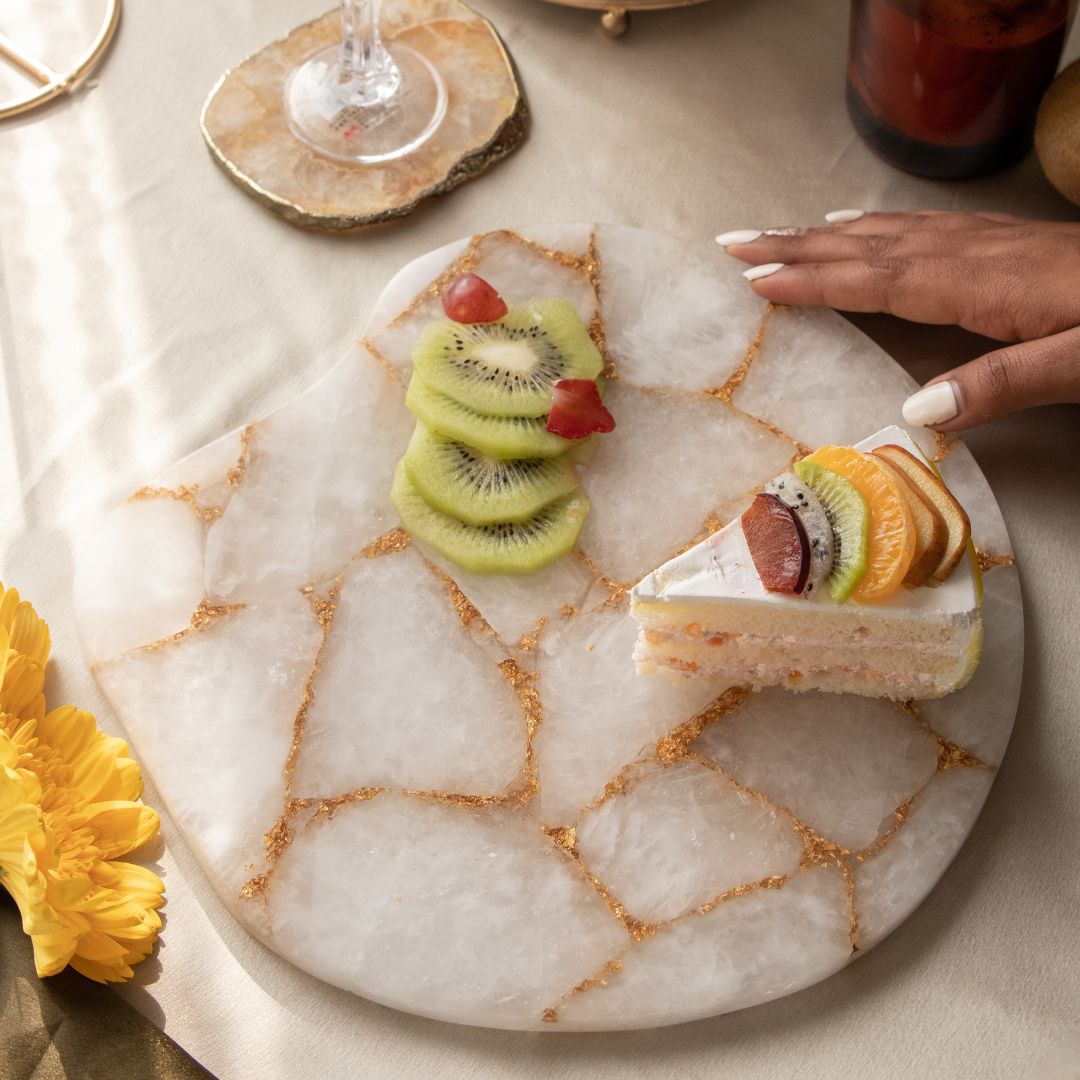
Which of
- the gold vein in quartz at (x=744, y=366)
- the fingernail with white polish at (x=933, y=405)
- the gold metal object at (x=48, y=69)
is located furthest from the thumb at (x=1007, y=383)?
the gold metal object at (x=48, y=69)

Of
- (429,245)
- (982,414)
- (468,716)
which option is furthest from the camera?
(429,245)

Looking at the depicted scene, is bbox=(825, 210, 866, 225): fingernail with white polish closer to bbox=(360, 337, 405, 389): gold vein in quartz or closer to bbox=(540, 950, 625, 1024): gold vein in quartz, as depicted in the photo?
bbox=(360, 337, 405, 389): gold vein in quartz

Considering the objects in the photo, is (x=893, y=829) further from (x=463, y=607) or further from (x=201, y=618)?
(x=201, y=618)

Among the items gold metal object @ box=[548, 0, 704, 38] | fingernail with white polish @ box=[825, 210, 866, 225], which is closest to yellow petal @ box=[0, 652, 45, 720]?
fingernail with white polish @ box=[825, 210, 866, 225]

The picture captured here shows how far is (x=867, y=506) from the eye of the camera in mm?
2152

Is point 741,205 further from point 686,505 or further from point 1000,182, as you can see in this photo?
point 686,505

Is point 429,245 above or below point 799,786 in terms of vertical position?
above

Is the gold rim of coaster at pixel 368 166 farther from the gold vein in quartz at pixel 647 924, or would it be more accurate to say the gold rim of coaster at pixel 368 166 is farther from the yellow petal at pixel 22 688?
the gold vein in quartz at pixel 647 924

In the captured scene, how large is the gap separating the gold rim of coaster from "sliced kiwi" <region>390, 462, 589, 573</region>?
79cm

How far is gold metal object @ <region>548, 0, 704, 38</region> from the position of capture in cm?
315

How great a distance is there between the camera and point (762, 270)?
2.69 metres

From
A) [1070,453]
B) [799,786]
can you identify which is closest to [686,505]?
[799,786]

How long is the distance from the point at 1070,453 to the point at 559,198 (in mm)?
1244

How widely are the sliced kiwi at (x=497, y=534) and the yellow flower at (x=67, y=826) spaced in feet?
2.16
